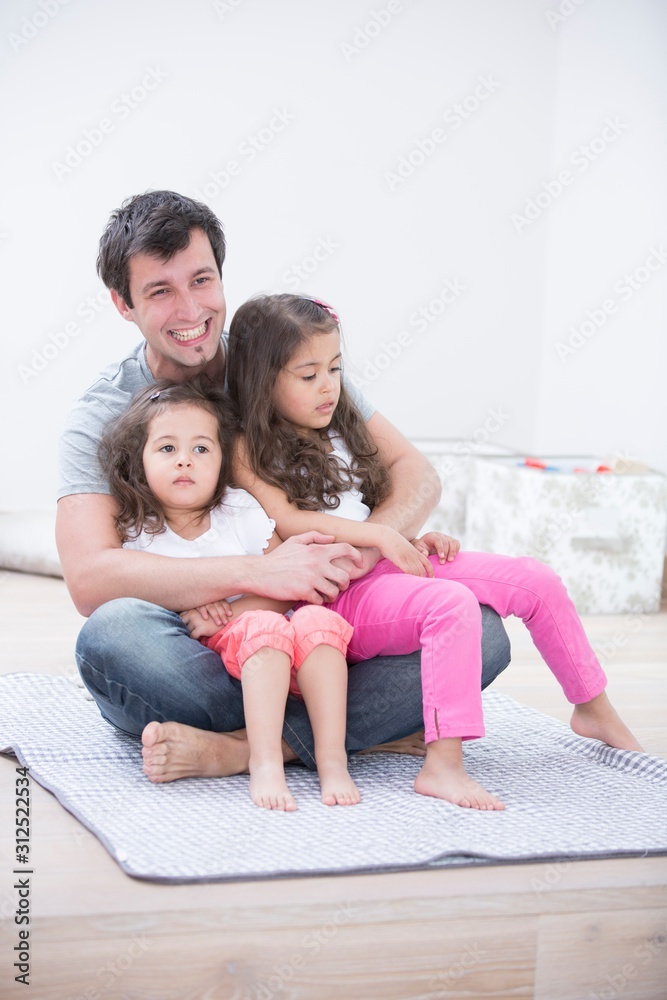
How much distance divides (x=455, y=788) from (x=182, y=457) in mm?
631

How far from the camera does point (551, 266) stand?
3.88 metres

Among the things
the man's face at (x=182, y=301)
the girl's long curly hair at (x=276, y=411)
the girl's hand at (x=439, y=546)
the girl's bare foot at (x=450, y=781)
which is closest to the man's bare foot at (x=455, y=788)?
the girl's bare foot at (x=450, y=781)

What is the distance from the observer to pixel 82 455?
1.73 metres

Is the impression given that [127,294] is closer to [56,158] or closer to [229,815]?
[229,815]

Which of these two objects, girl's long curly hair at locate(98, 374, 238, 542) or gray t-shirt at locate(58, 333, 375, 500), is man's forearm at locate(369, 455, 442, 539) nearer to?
gray t-shirt at locate(58, 333, 375, 500)

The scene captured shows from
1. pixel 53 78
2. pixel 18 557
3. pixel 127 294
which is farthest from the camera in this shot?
pixel 53 78

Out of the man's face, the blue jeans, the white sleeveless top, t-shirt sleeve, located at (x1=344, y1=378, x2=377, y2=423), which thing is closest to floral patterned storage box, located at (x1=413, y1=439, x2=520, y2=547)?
t-shirt sleeve, located at (x1=344, y1=378, x2=377, y2=423)

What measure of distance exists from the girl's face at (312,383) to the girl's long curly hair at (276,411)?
1 centimetres

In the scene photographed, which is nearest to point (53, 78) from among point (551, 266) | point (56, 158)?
point (56, 158)

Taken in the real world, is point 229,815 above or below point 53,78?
below

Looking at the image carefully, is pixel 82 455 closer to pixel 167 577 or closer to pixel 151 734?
pixel 167 577

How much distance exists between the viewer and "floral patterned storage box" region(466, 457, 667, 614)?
3.09 m

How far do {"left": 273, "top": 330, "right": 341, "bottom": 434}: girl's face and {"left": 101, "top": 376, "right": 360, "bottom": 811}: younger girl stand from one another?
10 cm

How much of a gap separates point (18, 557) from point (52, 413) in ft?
1.86
